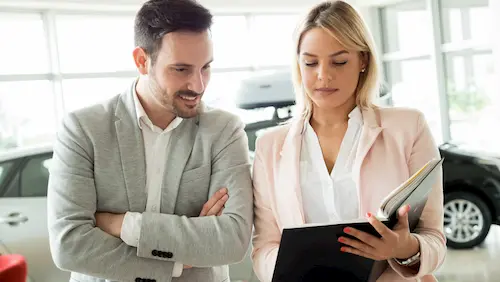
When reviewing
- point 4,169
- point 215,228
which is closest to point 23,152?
point 4,169

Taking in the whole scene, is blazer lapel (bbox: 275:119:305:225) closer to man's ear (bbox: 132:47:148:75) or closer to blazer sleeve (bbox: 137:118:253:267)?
blazer sleeve (bbox: 137:118:253:267)

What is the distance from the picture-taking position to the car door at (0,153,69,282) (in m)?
3.10

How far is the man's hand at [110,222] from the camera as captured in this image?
1514mm

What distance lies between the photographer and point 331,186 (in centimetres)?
149

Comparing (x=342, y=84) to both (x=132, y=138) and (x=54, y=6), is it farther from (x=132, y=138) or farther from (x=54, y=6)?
(x=54, y=6)

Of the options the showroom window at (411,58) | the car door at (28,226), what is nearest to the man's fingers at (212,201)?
the car door at (28,226)

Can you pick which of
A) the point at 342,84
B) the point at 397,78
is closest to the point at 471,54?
the point at 397,78

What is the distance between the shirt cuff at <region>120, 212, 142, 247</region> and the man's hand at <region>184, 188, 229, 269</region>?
16 cm

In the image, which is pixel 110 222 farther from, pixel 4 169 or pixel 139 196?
pixel 4 169

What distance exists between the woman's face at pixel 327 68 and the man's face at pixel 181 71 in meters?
0.28

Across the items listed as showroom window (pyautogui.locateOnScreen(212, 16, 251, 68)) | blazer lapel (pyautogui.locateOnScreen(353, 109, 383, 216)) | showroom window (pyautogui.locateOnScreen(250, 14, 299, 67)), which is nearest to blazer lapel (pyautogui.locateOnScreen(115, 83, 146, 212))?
blazer lapel (pyautogui.locateOnScreen(353, 109, 383, 216))

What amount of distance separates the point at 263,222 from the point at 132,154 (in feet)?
1.31

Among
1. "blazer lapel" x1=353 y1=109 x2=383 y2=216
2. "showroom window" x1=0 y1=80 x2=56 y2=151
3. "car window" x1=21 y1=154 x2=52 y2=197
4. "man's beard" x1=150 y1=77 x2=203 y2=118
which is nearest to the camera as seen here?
"blazer lapel" x1=353 y1=109 x2=383 y2=216

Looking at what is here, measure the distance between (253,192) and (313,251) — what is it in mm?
358
